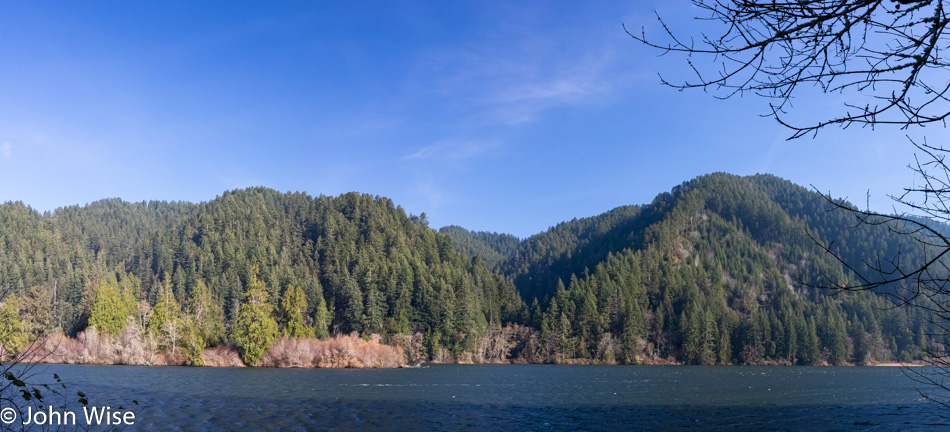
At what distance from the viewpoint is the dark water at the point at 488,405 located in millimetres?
32000

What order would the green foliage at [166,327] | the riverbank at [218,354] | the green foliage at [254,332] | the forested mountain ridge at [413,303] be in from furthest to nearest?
the forested mountain ridge at [413,303] → the green foliage at [166,327] → the green foliage at [254,332] → the riverbank at [218,354]

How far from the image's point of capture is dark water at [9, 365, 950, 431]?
32.0 metres

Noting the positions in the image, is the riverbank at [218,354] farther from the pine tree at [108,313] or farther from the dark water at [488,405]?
the dark water at [488,405]

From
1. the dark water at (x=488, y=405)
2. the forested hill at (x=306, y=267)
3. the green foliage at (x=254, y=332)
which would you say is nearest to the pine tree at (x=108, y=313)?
the forested hill at (x=306, y=267)

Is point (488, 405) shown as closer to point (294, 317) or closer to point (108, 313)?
point (294, 317)

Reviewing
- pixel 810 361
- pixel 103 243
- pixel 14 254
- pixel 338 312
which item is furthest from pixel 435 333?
pixel 103 243

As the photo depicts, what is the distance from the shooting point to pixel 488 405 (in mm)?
41531

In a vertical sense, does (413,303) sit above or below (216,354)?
above

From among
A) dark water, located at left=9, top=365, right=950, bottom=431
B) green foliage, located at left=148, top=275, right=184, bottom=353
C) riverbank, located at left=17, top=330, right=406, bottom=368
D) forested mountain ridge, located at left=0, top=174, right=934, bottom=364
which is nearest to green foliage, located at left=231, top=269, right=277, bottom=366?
forested mountain ridge, located at left=0, top=174, right=934, bottom=364

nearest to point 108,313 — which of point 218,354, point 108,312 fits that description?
point 108,312

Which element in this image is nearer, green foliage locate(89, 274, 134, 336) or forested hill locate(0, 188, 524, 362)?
green foliage locate(89, 274, 134, 336)

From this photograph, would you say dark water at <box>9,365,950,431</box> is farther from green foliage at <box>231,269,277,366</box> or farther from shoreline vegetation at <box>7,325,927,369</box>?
shoreline vegetation at <box>7,325,927,369</box>

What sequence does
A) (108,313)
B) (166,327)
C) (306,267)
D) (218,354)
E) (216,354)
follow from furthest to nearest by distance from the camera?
(306,267)
(108,313)
(166,327)
(218,354)
(216,354)

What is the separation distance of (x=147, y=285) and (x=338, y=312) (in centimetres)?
6152
